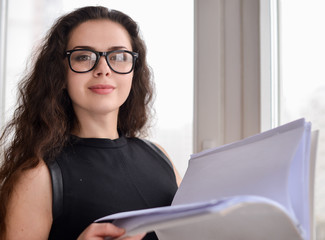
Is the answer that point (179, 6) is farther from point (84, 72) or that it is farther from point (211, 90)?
point (84, 72)

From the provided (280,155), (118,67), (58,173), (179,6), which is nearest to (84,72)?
(118,67)

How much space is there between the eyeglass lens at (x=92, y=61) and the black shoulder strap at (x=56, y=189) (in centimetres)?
26

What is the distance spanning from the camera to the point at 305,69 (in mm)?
1148

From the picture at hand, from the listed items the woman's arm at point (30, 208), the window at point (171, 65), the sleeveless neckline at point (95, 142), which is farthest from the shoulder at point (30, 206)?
the window at point (171, 65)

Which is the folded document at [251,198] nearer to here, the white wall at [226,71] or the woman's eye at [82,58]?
the woman's eye at [82,58]

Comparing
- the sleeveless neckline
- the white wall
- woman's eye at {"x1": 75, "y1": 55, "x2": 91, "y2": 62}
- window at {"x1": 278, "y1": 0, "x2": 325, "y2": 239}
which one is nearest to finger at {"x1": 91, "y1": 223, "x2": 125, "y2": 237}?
the sleeveless neckline

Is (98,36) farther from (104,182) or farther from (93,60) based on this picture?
(104,182)

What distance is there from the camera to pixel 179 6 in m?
1.55

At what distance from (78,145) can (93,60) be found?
24cm

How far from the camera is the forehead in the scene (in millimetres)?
1014

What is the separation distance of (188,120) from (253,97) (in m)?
0.29

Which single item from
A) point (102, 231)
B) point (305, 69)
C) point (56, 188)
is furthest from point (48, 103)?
point (305, 69)

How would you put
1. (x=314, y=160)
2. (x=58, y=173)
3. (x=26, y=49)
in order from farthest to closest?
(x=26, y=49), (x=58, y=173), (x=314, y=160)

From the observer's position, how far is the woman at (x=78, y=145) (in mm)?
905
